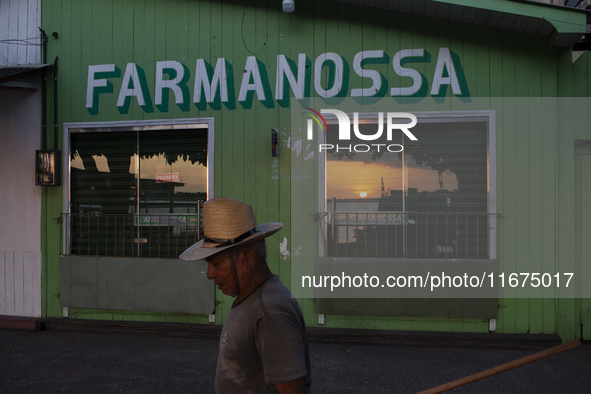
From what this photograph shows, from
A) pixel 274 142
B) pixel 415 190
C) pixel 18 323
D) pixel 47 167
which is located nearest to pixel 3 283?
pixel 18 323

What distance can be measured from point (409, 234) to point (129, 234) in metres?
4.22

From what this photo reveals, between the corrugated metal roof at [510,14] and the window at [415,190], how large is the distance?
1199 mm

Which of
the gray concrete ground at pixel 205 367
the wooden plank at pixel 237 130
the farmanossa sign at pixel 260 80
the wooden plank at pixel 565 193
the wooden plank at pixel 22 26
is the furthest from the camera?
the wooden plank at pixel 22 26

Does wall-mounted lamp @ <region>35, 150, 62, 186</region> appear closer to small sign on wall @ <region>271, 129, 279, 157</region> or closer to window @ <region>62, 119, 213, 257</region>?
window @ <region>62, 119, 213, 257</region>

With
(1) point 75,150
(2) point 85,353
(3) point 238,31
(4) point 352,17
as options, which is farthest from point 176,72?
(2) point 85,353

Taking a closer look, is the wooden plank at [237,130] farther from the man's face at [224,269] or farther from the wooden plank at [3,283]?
the man's face at [224,269]

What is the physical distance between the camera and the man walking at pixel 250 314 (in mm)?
A: 1683

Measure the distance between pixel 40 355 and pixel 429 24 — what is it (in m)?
6.78

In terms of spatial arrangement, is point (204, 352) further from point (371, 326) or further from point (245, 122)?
point (245, 122)

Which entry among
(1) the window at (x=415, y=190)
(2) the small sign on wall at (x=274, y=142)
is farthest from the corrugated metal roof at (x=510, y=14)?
(2) the small sign on wall at (x=274, y=142)

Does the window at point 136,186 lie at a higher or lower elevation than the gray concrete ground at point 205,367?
higher

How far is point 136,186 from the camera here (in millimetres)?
6867

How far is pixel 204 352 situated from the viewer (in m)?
5.71

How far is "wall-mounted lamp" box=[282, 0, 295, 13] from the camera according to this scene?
601 cm
